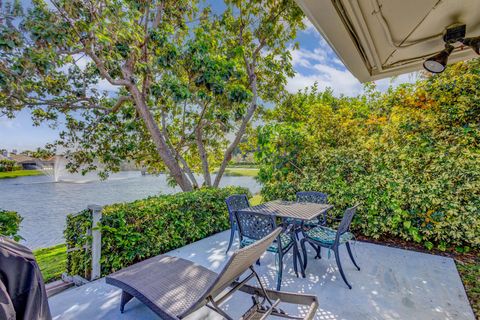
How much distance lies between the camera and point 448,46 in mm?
2307

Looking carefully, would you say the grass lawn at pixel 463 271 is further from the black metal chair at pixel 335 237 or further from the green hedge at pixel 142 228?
the black metal chair at pixel 335 237

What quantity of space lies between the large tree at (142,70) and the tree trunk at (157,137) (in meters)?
0.03

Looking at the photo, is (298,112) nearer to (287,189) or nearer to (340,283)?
(287,189)

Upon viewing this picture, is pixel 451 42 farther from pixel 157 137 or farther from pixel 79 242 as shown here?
pixel 157 137

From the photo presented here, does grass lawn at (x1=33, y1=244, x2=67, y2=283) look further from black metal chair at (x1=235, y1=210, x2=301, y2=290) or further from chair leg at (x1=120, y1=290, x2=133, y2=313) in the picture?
black metal chair at (x1=235, y1=210, x2=301, y2=290)

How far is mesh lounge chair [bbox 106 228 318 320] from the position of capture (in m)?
1.62

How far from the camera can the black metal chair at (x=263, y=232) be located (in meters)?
2.81

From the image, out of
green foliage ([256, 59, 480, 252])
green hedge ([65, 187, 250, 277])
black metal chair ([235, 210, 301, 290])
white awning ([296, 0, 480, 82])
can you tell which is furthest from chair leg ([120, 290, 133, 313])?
green foliage ([256, 59, 480, 252])

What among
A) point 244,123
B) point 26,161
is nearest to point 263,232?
point 244,123

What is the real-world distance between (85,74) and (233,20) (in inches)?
179

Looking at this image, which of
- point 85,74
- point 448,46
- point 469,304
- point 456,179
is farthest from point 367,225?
point 85,74

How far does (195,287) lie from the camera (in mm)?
2125

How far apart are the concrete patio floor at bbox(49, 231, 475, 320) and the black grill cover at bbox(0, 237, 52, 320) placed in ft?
4.73

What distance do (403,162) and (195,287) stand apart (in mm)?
4444
